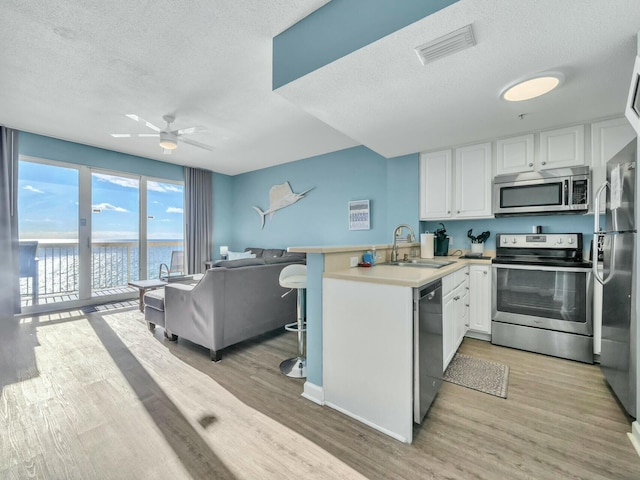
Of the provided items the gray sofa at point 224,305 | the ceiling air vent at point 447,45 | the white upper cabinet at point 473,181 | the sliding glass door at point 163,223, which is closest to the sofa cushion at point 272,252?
the sliding glass door at point 163,223

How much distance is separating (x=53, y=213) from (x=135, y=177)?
4.51ft

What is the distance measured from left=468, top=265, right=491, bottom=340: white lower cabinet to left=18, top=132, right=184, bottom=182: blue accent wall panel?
5.73 m

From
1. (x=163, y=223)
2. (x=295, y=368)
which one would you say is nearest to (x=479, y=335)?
(x=295, y=368)

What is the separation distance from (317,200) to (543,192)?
3340 mm

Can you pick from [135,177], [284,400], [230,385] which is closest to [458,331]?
[284,400]

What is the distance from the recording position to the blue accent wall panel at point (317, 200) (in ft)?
14.5

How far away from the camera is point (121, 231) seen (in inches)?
198

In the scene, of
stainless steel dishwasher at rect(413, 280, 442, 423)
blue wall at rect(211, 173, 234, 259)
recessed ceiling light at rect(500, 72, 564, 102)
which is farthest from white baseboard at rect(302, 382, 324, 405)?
blue wall at rect(211, 173, 234, 259)

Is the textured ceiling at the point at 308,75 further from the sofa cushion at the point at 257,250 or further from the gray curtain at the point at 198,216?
the sofa cushion at the point at 257,250

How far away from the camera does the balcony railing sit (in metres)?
4.45

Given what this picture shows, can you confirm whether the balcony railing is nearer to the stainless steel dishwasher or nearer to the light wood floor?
the light wood floor

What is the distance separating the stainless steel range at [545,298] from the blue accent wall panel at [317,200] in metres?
1.61

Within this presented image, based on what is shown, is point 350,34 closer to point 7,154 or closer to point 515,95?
point 515,95

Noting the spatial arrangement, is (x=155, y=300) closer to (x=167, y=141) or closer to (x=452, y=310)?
→ (x=167, y=141)
